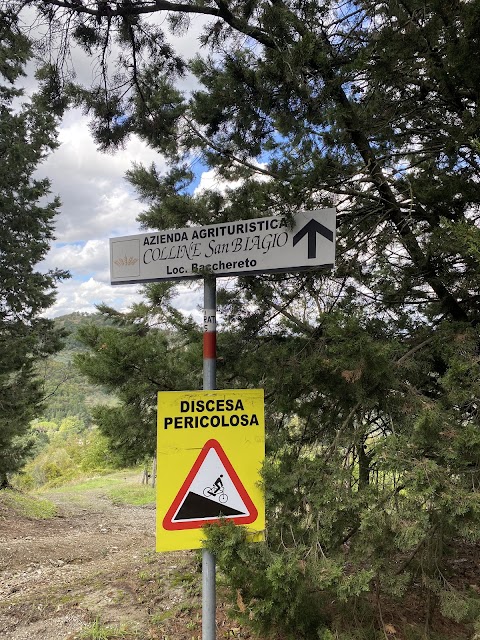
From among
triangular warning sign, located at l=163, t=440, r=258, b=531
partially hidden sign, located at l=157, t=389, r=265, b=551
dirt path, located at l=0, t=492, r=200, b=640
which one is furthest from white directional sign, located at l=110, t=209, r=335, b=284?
dirt path, located at l=0, t=492, r=200, b=640

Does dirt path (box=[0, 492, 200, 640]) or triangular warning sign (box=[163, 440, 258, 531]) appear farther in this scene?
dirt path (box=[0, 492, 200, 640])

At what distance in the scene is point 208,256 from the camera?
2.51 m

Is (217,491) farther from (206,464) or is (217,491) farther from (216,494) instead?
(206,464)

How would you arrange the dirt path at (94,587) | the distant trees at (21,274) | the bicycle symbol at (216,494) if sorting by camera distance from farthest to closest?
1. the distant trees at (21,274)
2. the dirt path at (94,587)
3. the bicycle symbol at (216,494)

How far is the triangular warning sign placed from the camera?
7.83ft

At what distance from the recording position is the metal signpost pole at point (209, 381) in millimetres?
2336

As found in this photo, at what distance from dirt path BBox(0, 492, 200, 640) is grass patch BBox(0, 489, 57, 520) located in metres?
2.62

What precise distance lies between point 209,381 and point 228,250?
70 centimetres

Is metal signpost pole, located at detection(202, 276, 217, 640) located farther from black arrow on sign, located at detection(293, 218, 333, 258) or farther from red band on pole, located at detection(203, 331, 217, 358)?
black arrow on sign, located at detection(293, 218, 333, 258)

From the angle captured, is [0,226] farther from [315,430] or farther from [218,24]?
[315,430]

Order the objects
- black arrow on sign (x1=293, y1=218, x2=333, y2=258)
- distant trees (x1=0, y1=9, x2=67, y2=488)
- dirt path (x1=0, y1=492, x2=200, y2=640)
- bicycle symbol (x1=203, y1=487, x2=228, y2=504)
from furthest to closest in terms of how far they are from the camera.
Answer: distant trees (x1=0, y1=9, x2=67, y2=488) → dirt path (x1=0, y1=492, x2=200, y2=640) → bicycle symbol (x1=203, y1=487, x2=228, y2=504) → black arrow on sign (x1=293, y1=218, x2=333, y2=258)

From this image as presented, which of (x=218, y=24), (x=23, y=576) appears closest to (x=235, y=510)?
(x=218, y=24)

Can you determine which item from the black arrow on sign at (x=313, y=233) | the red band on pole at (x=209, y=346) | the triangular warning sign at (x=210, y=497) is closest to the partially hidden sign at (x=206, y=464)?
the triangular warning sign at (x=210, y=497)

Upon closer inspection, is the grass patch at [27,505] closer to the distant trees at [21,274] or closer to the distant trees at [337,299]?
the distant trees at [21,274]
